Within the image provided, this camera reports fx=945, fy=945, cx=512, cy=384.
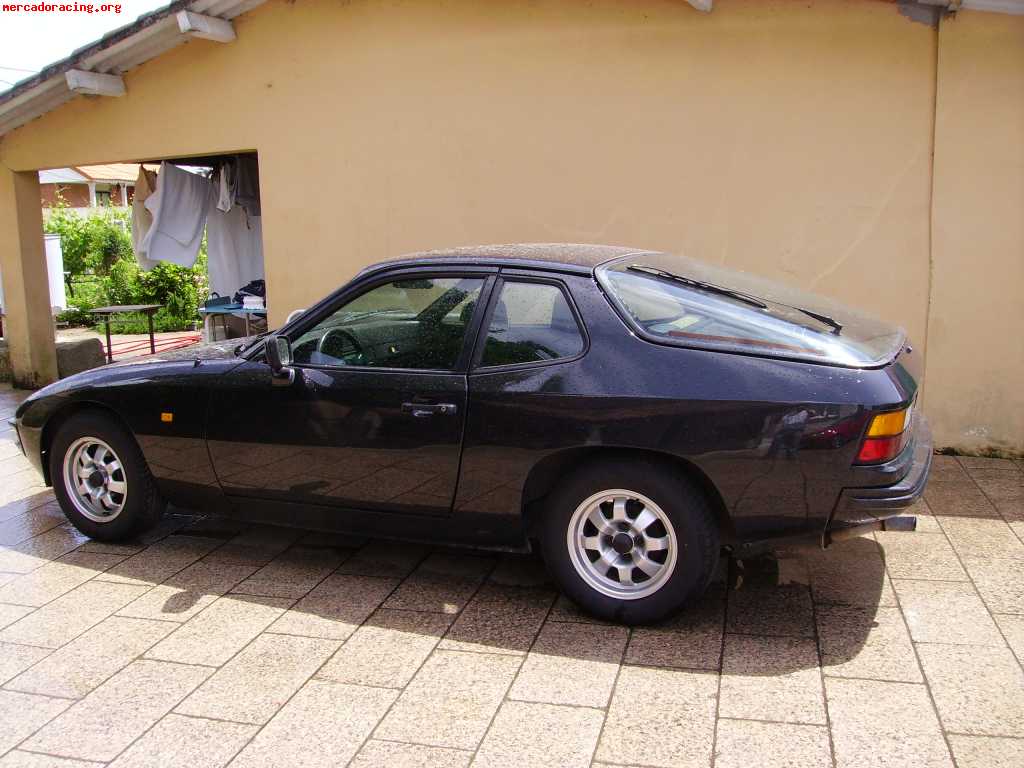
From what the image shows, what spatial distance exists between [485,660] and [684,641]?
836mm

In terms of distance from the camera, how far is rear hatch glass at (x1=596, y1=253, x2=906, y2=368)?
3873 mm

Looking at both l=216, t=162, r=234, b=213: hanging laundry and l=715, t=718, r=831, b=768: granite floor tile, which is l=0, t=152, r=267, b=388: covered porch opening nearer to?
l=216, t=162, r=234, b=213: hanging laundry

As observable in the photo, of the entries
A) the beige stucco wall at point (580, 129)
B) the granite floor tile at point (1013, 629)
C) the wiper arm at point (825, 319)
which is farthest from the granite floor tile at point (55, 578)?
the granite floor tile at point (1013, 629)

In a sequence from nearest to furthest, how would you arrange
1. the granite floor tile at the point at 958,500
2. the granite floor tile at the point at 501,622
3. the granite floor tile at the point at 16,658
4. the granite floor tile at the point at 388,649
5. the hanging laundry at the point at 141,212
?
the granite floor tile at the point at 388,649
the granite floor tile at the point at 16,658
the granite floor tile at the point at 501,622
the granite floor tile at the point at 958,500
the hanging laundry at the point at 141,212

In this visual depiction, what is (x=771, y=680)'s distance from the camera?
3607 millimetres

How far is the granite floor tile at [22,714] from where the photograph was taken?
339 centimetres

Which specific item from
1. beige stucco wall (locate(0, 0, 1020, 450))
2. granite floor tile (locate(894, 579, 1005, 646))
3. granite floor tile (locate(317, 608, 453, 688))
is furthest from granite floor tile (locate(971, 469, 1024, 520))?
granite floor tile (locate(317, 608, 453, 688))

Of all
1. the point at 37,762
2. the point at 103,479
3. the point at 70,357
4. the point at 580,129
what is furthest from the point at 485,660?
→ the point at 70,357

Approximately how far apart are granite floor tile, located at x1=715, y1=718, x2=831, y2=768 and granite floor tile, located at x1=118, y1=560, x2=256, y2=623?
248 cm

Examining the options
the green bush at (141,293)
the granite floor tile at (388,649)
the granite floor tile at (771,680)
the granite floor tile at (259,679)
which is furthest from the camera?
the green bush at (141,293)

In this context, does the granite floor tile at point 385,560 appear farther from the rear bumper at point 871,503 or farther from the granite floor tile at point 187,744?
the rear bumper at point 871,503

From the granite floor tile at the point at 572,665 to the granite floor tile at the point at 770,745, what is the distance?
0.48m

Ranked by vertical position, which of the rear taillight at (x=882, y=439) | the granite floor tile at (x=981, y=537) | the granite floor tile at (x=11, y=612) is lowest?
the granite floor tile at (x=11, y=612)

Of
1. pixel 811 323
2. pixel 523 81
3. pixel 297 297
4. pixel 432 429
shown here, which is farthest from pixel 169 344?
pixel 811 323
